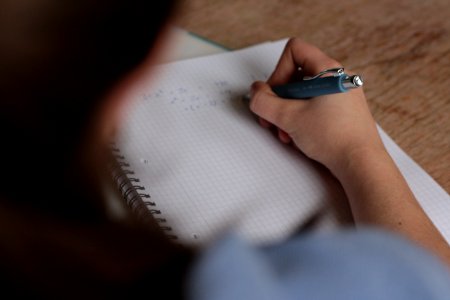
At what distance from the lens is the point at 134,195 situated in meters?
0.69

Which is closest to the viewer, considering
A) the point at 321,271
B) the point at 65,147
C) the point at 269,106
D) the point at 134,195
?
the point at 65,147

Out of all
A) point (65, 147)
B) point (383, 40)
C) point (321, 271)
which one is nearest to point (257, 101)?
point (383, 40)

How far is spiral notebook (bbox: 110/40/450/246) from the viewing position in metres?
0.69

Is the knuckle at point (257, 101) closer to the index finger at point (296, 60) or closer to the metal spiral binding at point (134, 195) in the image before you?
the index finger at point (296, 60)

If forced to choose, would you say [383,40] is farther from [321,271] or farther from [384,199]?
[321,271]

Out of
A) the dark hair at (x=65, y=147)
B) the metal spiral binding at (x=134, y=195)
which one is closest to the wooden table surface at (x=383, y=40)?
the metal spiral binding at (x=134, y=195)

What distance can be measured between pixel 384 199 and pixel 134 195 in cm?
27

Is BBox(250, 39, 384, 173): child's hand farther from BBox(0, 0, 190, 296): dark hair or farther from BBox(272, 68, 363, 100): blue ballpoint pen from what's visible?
BBox(0, 0, 190, 296): dark hair

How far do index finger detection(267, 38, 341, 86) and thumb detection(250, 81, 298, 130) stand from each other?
1.4 inches

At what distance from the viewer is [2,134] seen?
31 cm

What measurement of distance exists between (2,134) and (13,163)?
2 cm

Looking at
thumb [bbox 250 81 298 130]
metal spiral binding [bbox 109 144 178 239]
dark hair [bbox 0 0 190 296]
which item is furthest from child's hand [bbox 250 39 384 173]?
dark hair [bbox 0 0 190 296]

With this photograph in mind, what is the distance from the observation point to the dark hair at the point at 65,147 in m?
0.28

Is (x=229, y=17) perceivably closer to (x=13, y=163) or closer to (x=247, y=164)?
(x=247, y=164)
